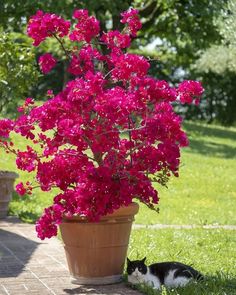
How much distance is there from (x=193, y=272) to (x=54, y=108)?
7.44 ft

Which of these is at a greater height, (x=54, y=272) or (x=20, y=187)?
(x=20, y=187)

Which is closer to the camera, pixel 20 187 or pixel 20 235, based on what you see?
pixel 20 187

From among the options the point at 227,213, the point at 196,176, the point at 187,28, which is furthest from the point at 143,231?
the point at 187,28

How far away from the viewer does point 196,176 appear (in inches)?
694

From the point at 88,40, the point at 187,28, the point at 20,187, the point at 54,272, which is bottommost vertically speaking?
the point at 54,272

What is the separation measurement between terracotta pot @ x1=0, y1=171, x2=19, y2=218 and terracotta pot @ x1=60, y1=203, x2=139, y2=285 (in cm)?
465

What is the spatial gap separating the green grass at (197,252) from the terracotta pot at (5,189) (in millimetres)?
2546

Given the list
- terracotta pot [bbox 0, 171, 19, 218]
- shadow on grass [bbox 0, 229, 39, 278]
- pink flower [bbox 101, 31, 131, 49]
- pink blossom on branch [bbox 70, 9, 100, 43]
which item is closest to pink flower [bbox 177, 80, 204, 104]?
pink flower [bbox 101, 31, 131, 49]

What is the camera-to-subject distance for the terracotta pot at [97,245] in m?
6.72

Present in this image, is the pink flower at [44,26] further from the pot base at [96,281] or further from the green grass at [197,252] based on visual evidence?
the green grass at [197,252]

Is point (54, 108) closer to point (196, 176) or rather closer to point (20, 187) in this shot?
point (20, 187)

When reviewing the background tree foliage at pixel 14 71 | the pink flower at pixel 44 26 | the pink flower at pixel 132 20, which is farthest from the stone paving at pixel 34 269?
the background tree foliage at pixel 14 71

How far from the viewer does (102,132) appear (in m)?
6.64

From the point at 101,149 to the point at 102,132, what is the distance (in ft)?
0.61
